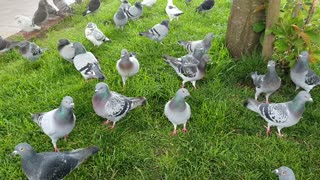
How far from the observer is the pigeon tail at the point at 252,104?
3882mm

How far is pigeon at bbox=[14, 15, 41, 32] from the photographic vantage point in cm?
647

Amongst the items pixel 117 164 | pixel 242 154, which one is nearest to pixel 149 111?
pixel 117 164

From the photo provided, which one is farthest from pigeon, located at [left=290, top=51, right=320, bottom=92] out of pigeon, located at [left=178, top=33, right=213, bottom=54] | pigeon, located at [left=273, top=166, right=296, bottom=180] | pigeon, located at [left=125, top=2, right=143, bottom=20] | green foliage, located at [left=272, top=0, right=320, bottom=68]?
pigeon, located at [left=125, top=2, right=143, bottom=20]

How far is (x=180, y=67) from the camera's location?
4.58 metres

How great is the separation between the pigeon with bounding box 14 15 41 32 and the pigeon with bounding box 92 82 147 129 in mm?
3540

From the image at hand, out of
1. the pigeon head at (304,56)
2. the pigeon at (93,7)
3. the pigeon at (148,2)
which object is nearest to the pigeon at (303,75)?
the pigeon head at (304,56)

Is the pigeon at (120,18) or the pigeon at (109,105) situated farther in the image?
the pigeon at (120,18)

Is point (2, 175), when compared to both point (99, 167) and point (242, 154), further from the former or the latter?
point (242, 154)

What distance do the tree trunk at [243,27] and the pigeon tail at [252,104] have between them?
1.40 m

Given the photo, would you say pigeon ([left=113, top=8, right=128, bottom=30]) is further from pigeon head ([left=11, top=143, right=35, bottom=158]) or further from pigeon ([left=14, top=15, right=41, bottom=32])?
pigeon head ([left=11, top=143, right=35, bottom=158])

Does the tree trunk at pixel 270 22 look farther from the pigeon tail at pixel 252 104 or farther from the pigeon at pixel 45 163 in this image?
the pigeon at pixel 45 163

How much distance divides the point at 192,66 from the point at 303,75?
1.46 metres

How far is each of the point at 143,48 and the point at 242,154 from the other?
2818 millimetres

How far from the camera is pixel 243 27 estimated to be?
4.99 meters
